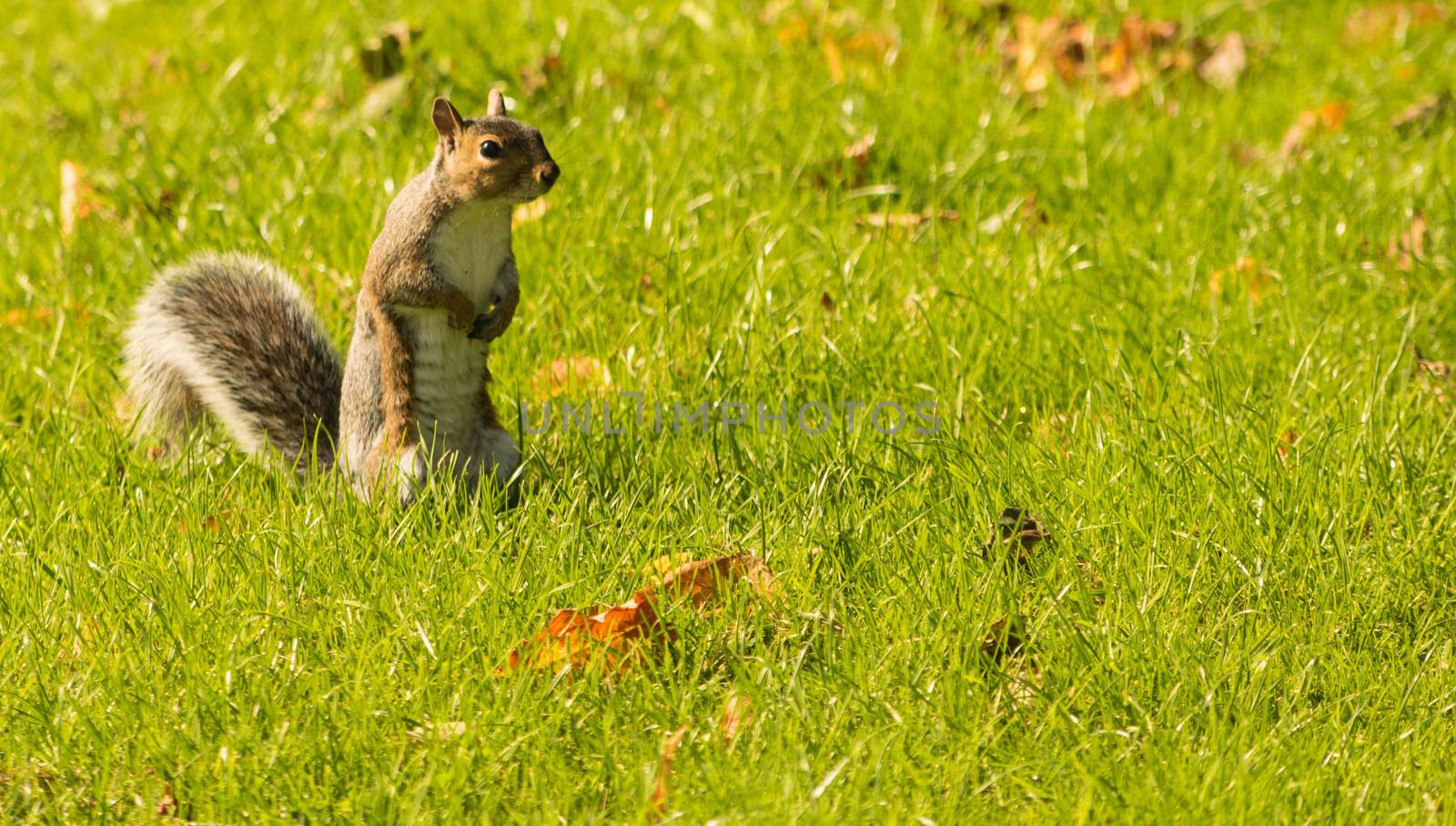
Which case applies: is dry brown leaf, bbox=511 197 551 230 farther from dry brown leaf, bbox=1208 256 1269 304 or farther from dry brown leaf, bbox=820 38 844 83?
dry brown leaf, bbox=1208 256 1269 304

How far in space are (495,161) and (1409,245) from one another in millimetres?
2262

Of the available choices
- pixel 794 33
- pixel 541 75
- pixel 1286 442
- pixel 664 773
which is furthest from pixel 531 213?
pixel 664 773

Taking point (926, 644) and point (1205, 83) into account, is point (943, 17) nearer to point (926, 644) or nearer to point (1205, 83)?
point (1205, 83)

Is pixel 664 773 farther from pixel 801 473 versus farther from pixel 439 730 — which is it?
pixel 801 473

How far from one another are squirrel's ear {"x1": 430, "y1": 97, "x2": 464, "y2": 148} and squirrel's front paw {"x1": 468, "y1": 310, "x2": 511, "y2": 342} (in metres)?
0.30

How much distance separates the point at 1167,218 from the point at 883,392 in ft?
3.59

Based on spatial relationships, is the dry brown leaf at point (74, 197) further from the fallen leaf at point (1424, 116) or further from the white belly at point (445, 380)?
the fallen leaf at point (1424, 116)

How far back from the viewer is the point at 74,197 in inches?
157

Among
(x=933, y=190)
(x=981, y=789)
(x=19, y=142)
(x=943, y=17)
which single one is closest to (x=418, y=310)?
(x=981, y=789)

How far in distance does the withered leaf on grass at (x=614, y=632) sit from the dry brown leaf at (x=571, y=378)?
824mm

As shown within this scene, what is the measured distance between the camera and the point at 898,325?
3.26m

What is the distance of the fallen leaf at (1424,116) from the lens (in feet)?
14.1

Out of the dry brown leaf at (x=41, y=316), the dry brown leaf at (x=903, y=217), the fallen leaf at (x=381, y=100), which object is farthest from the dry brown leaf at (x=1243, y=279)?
the dry brown leaf at (x=41, y=316)

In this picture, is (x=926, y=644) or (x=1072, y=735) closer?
(x=1072, y=735)
